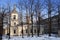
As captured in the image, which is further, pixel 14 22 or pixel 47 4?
pixel 14 22

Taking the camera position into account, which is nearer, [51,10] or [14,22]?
[51,10]

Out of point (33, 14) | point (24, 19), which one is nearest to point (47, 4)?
point (33, 14)

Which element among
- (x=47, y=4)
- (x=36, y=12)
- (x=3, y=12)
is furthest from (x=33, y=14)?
(x=3, y=12)

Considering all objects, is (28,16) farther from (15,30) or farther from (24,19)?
(15,30)

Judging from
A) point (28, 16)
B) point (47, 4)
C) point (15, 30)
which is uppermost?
point (47, 4)

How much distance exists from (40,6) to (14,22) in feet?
83.0

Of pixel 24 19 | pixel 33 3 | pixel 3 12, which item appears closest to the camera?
pixel 3 12

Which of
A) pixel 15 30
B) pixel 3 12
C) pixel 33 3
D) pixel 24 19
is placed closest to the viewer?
pixel 3 12

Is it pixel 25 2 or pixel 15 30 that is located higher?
pixel 25 2

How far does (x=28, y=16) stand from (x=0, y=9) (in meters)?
6.78

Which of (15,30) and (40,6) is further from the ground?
(40,6)

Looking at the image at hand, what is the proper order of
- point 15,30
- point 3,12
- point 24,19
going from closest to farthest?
point 3,12
point 24,19
point 15,30

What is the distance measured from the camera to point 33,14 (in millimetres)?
37938

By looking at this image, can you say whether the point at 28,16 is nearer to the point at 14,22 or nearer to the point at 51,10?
the point at 51,10
